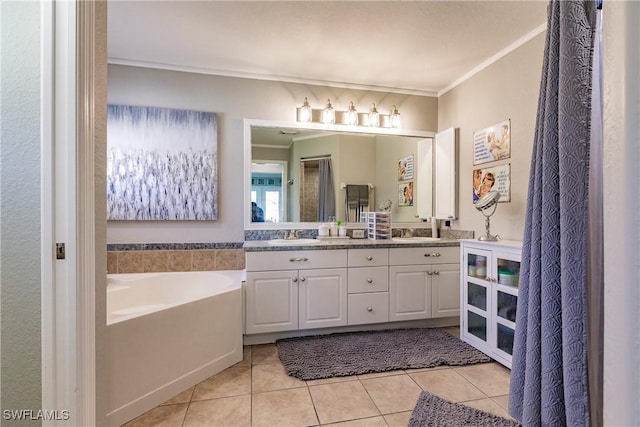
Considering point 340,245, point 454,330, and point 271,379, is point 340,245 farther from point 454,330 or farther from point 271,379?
point 454,330

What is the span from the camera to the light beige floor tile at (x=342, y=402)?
1.58 m

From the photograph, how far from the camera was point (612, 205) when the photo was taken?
0.40 metres

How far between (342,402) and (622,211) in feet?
5.65

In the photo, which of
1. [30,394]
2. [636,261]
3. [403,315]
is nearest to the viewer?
[636,261]

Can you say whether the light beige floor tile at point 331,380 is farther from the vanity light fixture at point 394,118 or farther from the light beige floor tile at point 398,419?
the vanity light fixture at point 394,118

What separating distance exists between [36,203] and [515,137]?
9.48 ft

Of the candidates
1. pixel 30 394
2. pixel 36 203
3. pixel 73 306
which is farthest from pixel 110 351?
pixel 36 203

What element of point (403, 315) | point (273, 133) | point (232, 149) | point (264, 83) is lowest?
point (403, 315)

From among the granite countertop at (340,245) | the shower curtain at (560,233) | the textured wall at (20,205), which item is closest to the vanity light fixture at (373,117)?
the granite countertop at (340,245)

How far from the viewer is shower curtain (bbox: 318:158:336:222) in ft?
9.99

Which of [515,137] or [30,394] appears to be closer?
[30,394]

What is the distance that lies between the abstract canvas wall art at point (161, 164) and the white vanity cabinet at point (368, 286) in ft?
4.54

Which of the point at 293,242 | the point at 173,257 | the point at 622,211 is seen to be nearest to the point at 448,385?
the point at 293,242

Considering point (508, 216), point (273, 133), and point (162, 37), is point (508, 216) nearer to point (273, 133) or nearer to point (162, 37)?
point (273, 133)
